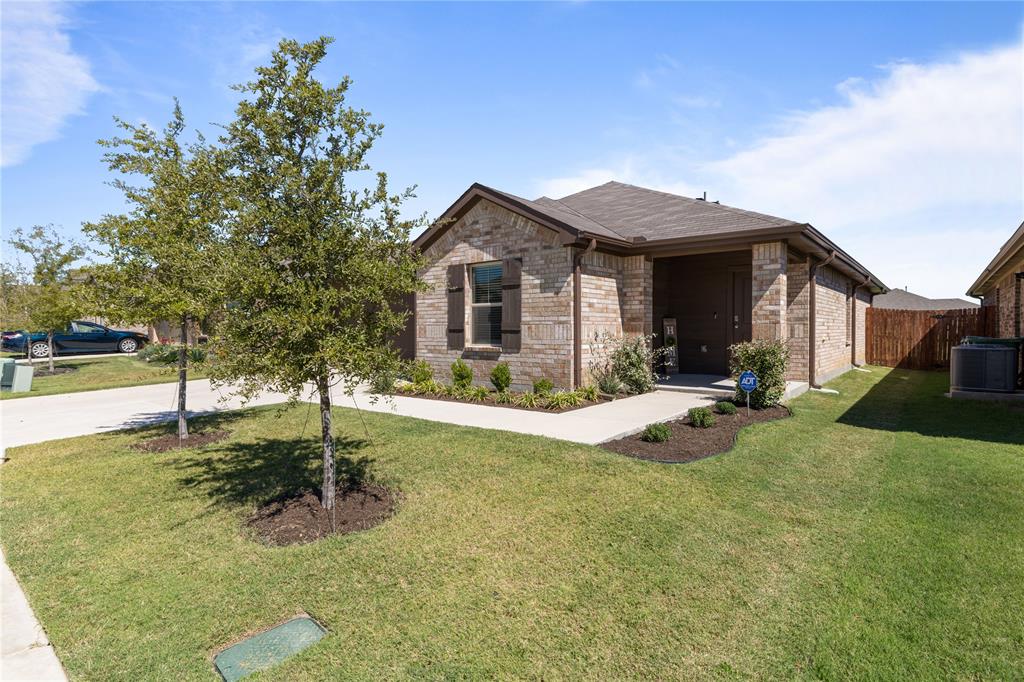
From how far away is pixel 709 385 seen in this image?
10289 millimetres

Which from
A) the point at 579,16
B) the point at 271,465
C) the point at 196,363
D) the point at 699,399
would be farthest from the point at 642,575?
the point at 579,16

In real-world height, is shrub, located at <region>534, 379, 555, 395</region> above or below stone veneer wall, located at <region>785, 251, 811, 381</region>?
below

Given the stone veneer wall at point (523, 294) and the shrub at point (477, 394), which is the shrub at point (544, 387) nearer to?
the stone veneer wall at point (523, 294)

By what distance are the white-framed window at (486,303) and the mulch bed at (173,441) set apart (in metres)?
5.12

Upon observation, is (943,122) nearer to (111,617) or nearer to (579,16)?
(579,16)

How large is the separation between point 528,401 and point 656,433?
3.03m

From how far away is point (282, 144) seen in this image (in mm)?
3855

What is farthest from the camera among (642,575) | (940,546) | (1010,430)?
(1010,430)

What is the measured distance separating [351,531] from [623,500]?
2.24 meters

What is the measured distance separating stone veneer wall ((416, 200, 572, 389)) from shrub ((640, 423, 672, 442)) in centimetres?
308

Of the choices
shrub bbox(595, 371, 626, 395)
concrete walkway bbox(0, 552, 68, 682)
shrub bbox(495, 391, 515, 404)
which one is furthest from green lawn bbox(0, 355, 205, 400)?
shrub bbox(595, 371, 626, 395)

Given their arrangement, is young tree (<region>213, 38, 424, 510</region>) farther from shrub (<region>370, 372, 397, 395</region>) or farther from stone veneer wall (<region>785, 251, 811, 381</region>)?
stone veneer wall (<region>785, 251, 811, 381</region>)

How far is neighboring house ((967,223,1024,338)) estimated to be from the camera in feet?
29.9

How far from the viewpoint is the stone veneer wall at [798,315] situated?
33.9 ft
